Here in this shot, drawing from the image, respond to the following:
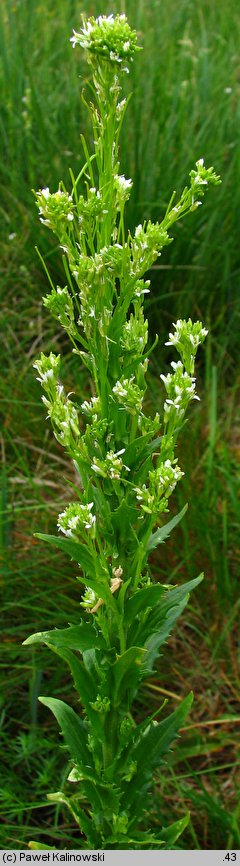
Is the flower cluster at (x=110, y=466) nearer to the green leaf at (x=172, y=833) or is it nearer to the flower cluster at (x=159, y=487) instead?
the flower cluster at (x=159, y=487)

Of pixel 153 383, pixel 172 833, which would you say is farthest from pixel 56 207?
pixel 153 383

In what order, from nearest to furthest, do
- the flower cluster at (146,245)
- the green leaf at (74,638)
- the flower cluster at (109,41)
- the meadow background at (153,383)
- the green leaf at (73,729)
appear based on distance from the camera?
the flower cluster at (109,41), the flower cluster at (146,245), the green leaf at (74,638), the green leaf at (73,729), the meadow background at (153,383)

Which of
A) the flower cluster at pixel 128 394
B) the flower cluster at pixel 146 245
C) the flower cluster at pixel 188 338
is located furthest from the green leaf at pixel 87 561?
the flower cluster at pixel 146 245

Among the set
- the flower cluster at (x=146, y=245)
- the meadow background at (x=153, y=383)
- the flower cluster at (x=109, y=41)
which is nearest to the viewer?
the flower cluster at (x=109, y=41)

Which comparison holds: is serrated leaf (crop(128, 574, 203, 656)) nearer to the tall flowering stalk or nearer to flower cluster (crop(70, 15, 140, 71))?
the tall flowering stalk

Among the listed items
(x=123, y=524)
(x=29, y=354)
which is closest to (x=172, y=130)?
(x=29, y=354)

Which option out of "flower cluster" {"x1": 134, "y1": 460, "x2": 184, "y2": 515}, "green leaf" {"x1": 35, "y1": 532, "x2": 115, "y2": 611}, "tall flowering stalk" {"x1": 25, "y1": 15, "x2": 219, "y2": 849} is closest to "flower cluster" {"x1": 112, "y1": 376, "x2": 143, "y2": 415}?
"tall flowering stalk" {"x1": 25, "y1": 15, "x2": 219, "y2": 849}

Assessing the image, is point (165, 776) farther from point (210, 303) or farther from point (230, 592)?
point (210, 303)

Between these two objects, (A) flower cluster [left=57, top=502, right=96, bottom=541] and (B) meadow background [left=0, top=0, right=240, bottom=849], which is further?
(B) meadow background [left=0, top=0, right=240, bottom=849]
